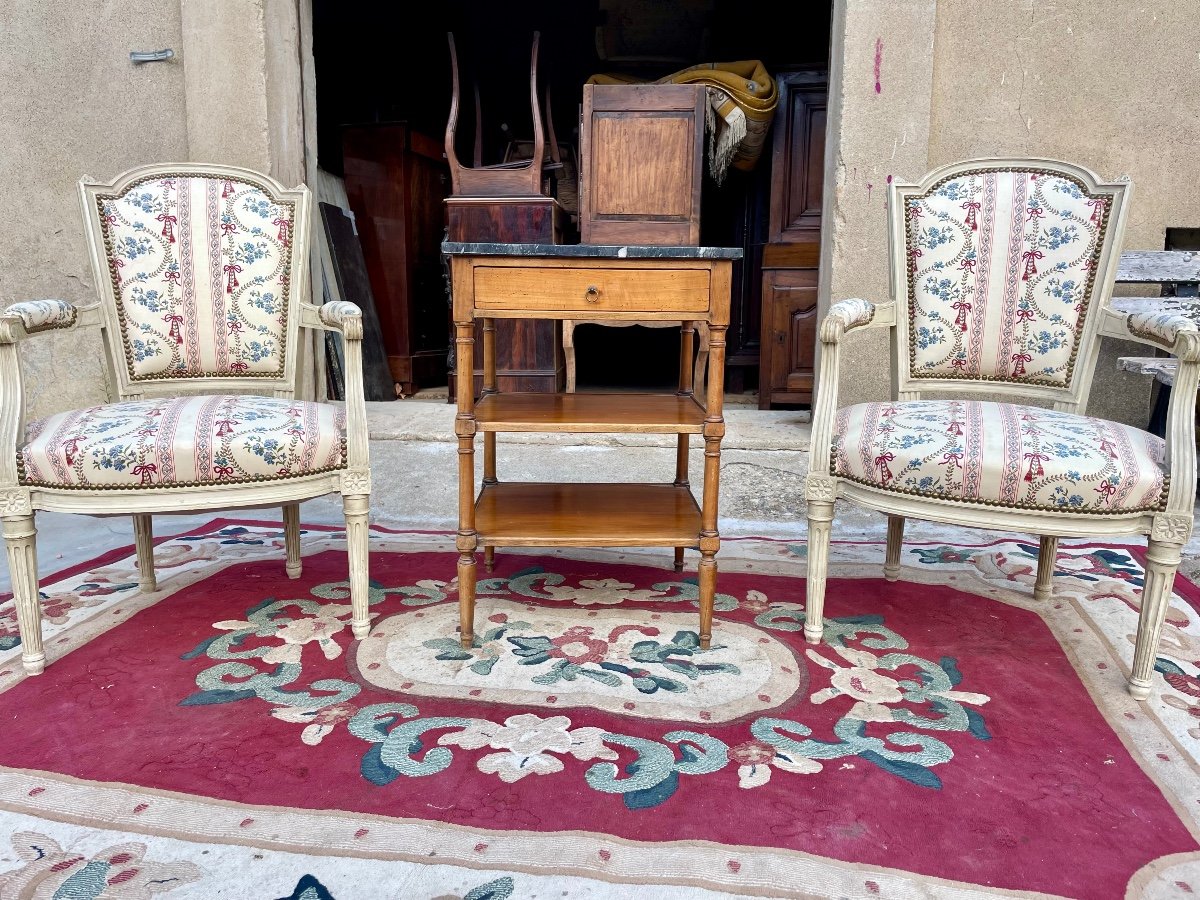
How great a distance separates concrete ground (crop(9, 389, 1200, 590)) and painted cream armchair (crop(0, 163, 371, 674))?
68 cm

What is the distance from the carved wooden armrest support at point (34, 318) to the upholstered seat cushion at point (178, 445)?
0.20m

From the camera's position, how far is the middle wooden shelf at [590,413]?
1.83 meters

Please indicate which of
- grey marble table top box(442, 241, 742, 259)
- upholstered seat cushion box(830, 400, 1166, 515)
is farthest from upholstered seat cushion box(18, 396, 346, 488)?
upholstered seat cushion box(830, 400, 1166, 515)

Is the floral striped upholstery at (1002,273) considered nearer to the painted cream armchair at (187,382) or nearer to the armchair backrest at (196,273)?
the painted cream armchair at (187,382)

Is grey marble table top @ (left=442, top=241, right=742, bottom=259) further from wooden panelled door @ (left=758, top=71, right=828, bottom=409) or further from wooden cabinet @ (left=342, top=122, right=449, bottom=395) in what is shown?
wooden cabinet @ (left=342, top=122, right=449, bottom=395)

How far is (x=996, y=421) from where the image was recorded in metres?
1.75

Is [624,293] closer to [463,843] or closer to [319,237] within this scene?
[463,843]

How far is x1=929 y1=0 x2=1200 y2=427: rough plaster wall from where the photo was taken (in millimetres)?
3256

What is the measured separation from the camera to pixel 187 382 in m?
2.18

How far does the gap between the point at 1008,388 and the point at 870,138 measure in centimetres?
171

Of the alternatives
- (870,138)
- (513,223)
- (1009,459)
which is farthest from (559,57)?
(1009,459)

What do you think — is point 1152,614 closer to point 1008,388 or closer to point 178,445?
point 1008,388

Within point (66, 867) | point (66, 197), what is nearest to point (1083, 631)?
point (66, 867)

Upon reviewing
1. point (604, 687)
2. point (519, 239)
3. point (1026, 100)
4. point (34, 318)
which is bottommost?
point (604, 687)
